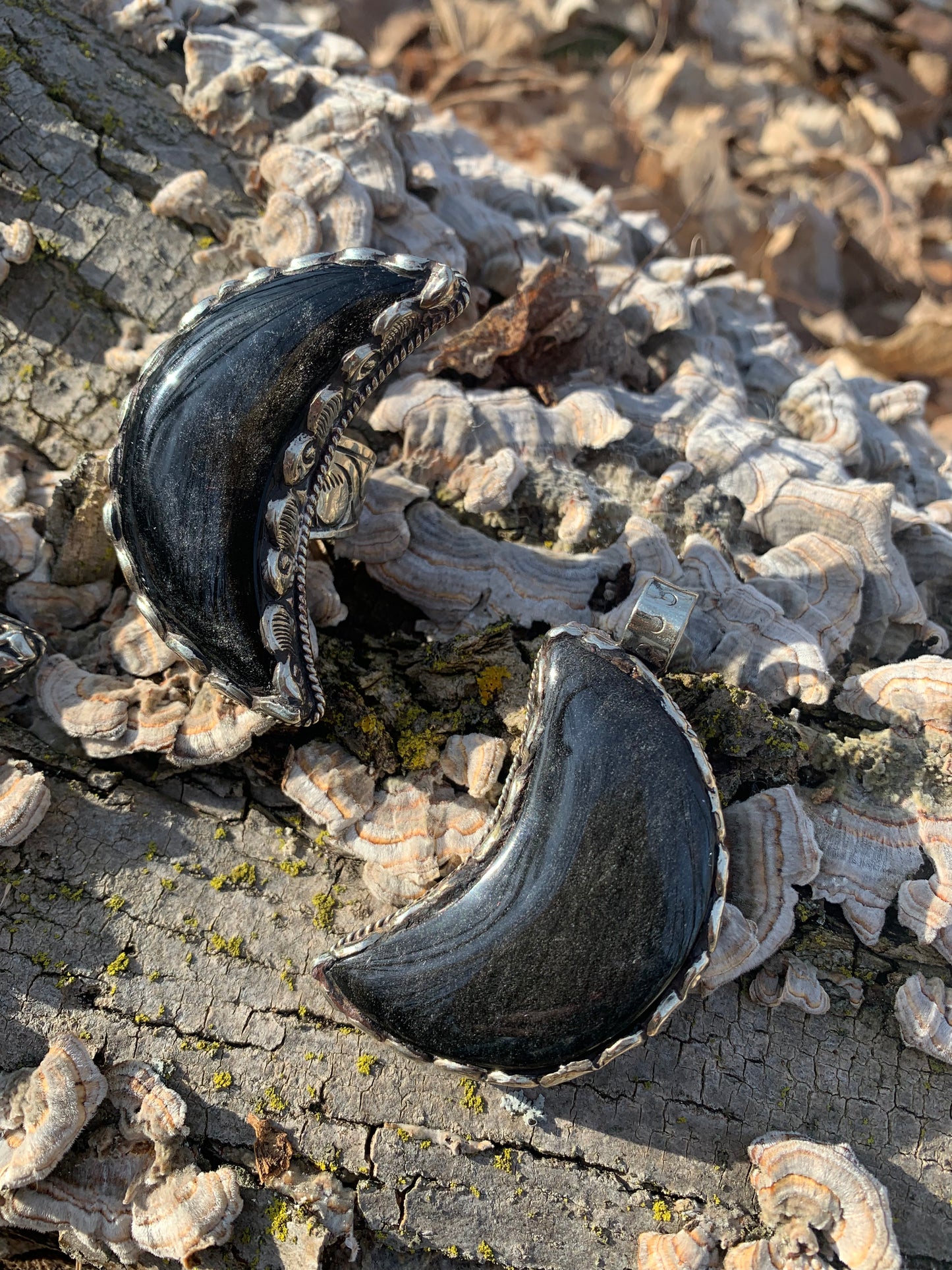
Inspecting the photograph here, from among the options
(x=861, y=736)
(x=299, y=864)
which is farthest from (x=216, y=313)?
(x=861, y=736)

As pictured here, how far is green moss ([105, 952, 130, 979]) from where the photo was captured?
2.76 m

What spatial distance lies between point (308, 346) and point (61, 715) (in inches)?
57.8

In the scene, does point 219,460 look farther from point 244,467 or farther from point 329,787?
point 329,787

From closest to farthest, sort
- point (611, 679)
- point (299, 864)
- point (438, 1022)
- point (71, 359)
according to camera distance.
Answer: point (438, 1022), point (611, 679), point (299, 864), point (71, 359)

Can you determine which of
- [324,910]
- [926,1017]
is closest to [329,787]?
[324,910]

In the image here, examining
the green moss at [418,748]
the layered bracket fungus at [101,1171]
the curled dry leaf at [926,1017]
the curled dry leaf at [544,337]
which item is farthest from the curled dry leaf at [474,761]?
the curled dry leaf at [544,337]

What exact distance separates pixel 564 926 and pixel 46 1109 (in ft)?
5.23

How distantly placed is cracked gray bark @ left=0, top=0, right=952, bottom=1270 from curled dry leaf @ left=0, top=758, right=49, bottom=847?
0.43 feet

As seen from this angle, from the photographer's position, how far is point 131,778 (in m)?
3.02

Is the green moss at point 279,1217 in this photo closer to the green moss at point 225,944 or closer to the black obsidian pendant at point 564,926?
the black obsidian pendant at point 564,926

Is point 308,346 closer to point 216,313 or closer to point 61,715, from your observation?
point 216,313

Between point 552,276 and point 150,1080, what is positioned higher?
point 552,276

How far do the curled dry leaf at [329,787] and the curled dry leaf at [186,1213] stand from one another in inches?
42.0

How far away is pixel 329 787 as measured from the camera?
275 centimetres
